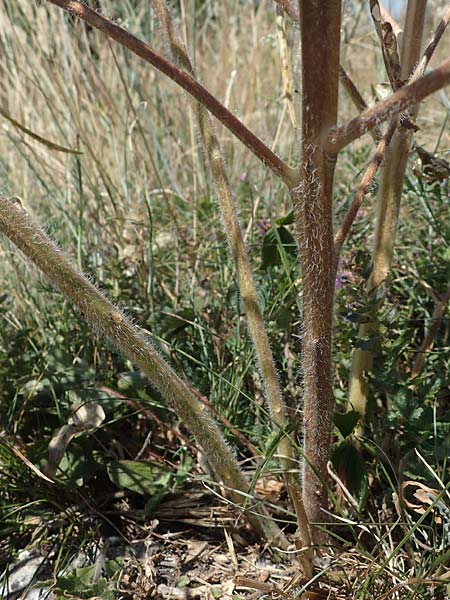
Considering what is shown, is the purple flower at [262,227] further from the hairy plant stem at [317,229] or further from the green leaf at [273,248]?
the hairy plant stem at [317,229]

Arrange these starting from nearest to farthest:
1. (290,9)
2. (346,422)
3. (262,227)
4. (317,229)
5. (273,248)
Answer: (317,229)
(290,9)
(346,422)
(273,248)
(262,227)

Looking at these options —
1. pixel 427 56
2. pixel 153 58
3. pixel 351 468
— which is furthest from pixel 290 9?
pixel 351 468

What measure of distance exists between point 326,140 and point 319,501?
0.51m

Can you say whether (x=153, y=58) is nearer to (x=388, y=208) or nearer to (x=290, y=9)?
(x=290, y=9)

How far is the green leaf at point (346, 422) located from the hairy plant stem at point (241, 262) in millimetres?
76

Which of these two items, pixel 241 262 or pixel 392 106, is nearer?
pixel 392 106

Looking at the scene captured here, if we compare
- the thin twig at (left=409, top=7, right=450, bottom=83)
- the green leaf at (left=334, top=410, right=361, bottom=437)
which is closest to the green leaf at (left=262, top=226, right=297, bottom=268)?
the green leaf at (left=334, top=410, right=361, bottom=437)

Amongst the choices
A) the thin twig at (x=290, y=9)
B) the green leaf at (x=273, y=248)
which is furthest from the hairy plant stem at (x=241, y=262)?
the green leaf at (x=273, y=248)

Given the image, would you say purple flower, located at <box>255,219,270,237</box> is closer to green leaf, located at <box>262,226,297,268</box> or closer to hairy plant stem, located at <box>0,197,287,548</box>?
green leaf, located at <box>262,226,297,268</box>

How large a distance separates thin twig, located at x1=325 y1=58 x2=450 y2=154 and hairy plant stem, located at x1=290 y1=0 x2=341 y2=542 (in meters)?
0.02

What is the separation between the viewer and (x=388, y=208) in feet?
3.24

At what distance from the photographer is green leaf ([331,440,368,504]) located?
0.96 meters

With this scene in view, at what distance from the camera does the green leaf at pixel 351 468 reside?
3.15 feet

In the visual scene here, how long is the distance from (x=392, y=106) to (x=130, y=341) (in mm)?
426
